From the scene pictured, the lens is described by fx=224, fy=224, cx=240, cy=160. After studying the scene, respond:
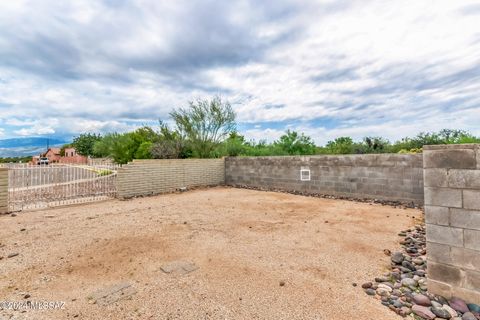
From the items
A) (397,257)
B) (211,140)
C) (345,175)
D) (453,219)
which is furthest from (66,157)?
(453,219)

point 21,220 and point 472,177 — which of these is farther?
point 21,220

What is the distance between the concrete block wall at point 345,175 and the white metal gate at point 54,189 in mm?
5493

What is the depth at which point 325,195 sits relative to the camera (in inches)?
304

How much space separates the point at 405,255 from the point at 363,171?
4453mm

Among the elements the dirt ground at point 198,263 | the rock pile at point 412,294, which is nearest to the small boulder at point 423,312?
the rock pile at point 412,294

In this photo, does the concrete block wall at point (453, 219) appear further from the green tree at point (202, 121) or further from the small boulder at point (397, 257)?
the green tree at point (202, 121)

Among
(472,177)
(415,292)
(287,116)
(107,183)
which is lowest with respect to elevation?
(415,292)

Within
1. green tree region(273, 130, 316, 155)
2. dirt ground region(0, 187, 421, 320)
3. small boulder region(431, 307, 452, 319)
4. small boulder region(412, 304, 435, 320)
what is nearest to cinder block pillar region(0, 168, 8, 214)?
dirt ground region(0, 187, 421, 320)

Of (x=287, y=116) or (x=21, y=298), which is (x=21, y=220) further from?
(x=287, y=116)

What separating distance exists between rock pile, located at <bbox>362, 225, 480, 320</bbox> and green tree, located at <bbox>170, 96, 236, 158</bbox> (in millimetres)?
10511

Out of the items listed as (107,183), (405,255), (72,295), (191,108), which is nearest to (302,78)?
(191,108)

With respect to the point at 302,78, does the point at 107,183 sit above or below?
below

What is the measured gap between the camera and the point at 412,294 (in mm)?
2084

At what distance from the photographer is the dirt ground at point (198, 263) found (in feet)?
6.23
